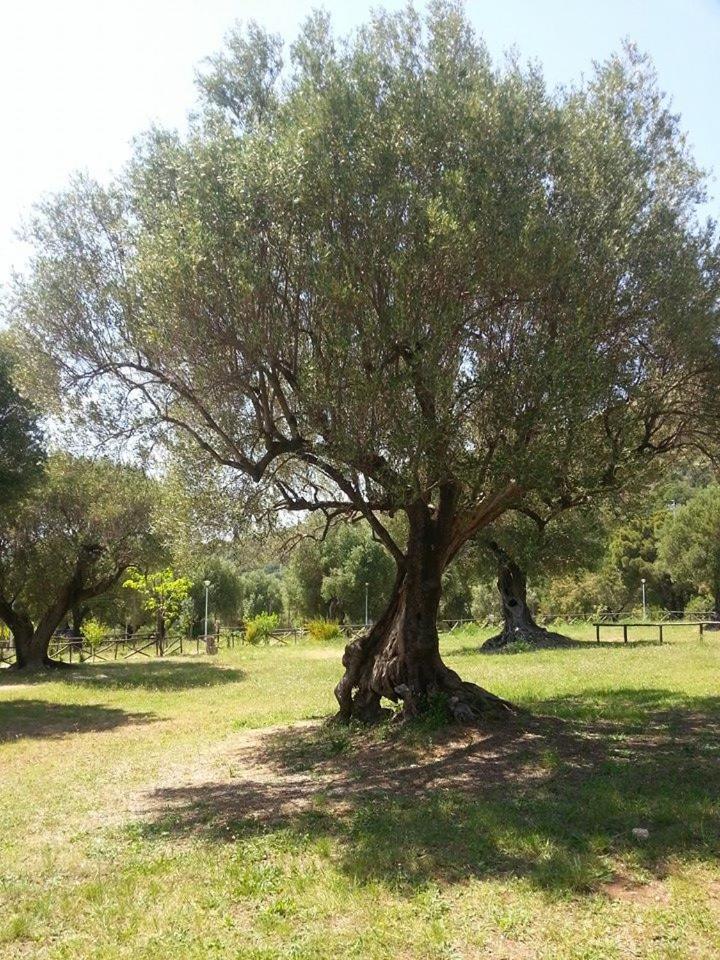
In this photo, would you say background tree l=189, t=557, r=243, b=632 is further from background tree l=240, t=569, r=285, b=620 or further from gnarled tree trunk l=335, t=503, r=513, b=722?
gnarled tree trunk l=335, t=503, r=513, b=722

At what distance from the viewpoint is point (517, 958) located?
4.77 m

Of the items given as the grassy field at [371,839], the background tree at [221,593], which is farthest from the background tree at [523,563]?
the background tree at [221,593]

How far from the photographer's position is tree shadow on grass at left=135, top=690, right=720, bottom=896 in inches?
253

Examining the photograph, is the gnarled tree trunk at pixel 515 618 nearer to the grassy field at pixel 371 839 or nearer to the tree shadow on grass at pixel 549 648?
the tree shadow on grass at pixel 549 648

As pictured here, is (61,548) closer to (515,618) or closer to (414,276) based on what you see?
(515,618)

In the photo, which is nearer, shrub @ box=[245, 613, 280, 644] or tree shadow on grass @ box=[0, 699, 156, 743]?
tree shadow on grass @ box=[0, 699, 156, 743]

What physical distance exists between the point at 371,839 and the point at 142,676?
2270 centimetres

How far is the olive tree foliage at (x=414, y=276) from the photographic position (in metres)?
9.67

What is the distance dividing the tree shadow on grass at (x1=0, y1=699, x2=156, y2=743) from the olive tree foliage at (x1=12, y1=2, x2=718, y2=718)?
7.76m

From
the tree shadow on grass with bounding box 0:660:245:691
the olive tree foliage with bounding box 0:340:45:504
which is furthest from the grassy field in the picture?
the tree shadow on grass with bounding box 0:660:245:691

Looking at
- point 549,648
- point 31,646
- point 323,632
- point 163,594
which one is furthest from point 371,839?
point 163,594

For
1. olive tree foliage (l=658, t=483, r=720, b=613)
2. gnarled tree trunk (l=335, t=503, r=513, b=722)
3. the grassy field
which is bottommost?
the grassy field

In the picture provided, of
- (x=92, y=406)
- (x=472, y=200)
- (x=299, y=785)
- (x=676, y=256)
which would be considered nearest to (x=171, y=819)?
(x=299, y=785)

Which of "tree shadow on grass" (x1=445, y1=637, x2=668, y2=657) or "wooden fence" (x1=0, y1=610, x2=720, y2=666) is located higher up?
"tree shadow on grass" (x1=445, y1=637, x2=668, y2=657)
